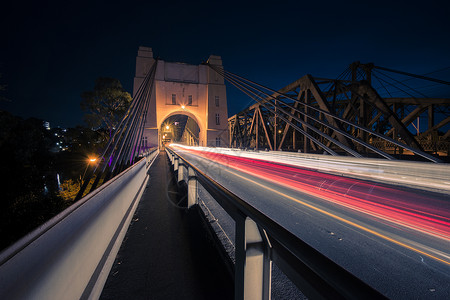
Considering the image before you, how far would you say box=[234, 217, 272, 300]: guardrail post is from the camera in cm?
159

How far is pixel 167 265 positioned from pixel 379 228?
12.6 feet

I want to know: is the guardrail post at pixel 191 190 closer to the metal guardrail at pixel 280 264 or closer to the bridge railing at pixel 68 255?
the bridge railing at pixel 68 255

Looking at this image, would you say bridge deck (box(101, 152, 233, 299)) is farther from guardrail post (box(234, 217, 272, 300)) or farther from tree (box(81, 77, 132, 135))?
tree (box(81, 77, 132, 135))

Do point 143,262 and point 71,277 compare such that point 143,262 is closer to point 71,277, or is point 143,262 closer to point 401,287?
point 71,277

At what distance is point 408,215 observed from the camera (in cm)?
377

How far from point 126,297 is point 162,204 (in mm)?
3206

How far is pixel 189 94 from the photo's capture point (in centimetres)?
4903

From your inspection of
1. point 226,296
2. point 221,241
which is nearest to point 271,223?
point 226,296

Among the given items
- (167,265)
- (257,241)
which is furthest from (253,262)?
(167,265)

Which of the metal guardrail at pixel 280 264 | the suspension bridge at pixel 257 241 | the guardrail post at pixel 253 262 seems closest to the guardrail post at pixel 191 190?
the suspension bridge at pixel 257 241

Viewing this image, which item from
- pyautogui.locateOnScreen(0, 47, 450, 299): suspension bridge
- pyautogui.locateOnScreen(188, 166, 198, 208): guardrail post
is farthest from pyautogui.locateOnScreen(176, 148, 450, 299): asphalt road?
pyautogui.locateOnScreen(188, 166, 198, 208): guardrail post

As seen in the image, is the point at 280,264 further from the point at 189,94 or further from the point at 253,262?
the point at 189,94

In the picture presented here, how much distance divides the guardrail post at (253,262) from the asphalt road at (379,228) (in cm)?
171

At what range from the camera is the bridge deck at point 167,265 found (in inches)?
92.2
